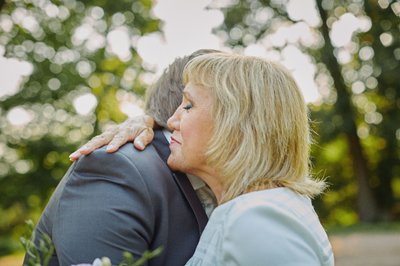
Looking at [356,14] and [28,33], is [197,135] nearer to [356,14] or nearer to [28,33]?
[28,33]

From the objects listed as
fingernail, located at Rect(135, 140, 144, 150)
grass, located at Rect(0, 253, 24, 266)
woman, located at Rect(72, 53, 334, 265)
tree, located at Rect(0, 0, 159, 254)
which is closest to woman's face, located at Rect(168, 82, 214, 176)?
woman, located at Rect(72, 53, 334, 265)

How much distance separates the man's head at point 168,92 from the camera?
2.71 meters

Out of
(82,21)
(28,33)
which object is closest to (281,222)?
(28,33)

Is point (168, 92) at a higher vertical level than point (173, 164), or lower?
higher

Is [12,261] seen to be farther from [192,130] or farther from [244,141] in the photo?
[244,141]

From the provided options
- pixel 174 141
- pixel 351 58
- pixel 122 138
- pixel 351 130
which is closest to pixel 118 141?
pixel 122 138

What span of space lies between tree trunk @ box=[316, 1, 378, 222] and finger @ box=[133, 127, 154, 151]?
19.4 metres

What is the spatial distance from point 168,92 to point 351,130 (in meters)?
19.7

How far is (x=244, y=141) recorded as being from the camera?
223 cm

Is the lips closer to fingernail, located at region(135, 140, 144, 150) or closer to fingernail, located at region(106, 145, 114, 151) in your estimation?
fingernail, located at region(135, 140, 144, 150)

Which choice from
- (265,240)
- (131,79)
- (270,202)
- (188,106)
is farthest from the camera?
(131,79)

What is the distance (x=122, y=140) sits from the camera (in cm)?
243

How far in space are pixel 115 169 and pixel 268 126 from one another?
0.53 m

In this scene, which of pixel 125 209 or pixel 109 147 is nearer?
pixel 125 209
